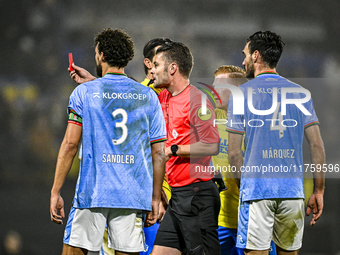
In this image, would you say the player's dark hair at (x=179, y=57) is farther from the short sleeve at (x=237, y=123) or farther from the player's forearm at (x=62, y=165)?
the player's forearm at (x=62, y=165)

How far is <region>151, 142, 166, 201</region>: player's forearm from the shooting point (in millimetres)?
2271

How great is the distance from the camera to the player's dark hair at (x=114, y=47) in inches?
89.5

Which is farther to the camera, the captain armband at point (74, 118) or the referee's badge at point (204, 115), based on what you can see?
the referee's badge at point (204, 115)

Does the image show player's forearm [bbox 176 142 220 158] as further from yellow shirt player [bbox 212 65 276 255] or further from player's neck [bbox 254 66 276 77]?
player's neck [bbox 254 66 276 77]

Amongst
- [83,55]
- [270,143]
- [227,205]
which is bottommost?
[227,205]

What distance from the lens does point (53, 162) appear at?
4137mm

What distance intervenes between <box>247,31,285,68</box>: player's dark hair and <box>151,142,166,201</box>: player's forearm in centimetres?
107

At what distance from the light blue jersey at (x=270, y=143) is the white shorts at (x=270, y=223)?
0.18 feet

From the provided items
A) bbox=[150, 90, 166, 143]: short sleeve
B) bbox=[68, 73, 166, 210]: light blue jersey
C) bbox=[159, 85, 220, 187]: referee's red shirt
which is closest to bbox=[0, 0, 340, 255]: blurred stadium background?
bbox=[159, 85, 220, 187]: referee's red shirt

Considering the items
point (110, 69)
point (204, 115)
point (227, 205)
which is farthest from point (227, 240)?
point (110, 69)

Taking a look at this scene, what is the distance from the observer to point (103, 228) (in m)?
2.12

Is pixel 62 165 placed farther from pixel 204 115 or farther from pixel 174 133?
pixel 204 115

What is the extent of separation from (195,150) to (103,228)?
83cm

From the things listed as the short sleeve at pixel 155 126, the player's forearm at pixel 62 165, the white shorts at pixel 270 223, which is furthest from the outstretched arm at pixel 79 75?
the white shorts at pixel 270 223
